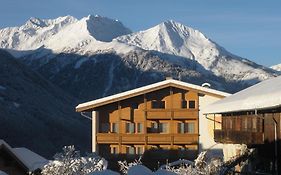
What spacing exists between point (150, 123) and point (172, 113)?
183 centimetres

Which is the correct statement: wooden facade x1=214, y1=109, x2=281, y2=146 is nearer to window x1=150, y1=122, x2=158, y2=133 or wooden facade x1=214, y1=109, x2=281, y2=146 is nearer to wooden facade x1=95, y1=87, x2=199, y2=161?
wooden facade x1=95, y1=87, x2=199, y2=161

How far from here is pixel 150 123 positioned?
4612cm

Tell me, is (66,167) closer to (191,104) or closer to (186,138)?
(186,138)

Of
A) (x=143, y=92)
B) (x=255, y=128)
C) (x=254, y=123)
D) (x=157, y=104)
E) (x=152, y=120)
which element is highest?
(x=143, y=92)

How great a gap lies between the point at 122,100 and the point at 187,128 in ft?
17.0

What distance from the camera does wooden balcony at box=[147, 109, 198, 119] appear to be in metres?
45.6

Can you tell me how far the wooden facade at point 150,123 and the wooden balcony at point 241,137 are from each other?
508 inches

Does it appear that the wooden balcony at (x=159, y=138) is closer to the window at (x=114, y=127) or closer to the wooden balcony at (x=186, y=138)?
the wooden balcony at (x=186, y=138)

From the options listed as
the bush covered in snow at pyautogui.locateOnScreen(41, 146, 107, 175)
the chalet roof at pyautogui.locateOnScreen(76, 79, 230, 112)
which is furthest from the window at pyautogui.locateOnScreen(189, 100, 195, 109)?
the bush covered in snow at pyautogui.locateOnScreen(41, 146, 107, 175)

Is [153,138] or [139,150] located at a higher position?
[153,138]

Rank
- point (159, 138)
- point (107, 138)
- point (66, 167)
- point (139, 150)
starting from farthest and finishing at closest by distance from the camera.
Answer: point (139, 150), point (159, 138), point (107, 138), point (66, 167)

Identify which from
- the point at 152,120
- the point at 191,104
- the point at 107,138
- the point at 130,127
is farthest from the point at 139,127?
the point at 191,104

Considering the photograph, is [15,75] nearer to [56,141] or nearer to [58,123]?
[58,123]

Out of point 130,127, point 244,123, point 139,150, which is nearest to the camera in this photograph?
point 244,123
